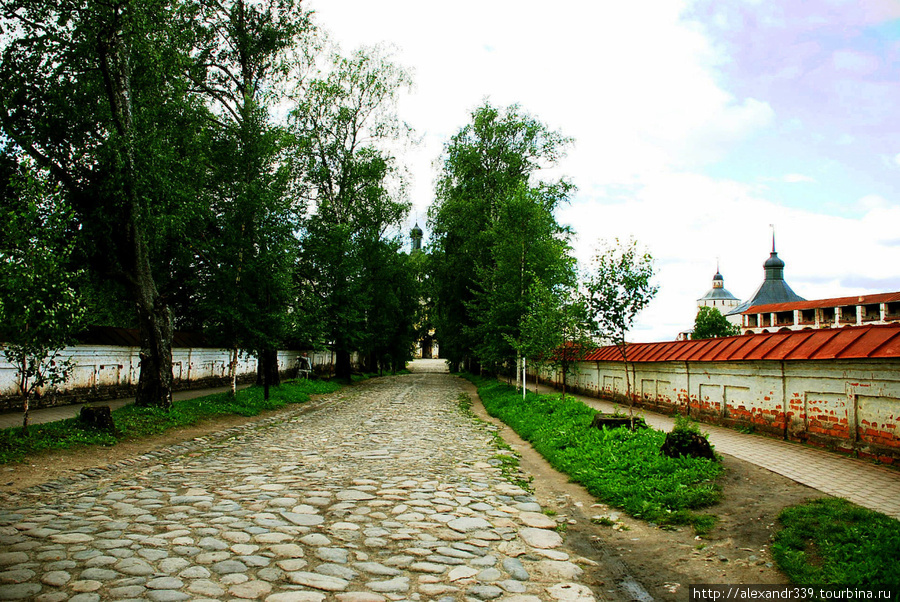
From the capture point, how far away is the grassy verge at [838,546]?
4152 millimetres

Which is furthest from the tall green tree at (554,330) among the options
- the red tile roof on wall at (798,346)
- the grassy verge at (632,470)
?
the grassy verge at (632,470)

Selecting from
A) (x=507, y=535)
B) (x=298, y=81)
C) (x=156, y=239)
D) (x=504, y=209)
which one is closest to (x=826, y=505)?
(x=507, y=535)

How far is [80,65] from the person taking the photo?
1303 centimetres

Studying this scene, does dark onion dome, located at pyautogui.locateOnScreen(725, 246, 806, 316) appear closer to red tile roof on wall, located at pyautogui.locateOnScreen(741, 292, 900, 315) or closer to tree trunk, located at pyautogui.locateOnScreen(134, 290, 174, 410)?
red tile roof on wall, located at pyautogui.locateOnScreen(741, 292, 900, 315)

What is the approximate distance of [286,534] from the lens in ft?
17.8

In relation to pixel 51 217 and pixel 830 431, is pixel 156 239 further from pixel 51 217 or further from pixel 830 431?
pixel 830 431

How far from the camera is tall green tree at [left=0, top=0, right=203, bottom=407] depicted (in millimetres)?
12258

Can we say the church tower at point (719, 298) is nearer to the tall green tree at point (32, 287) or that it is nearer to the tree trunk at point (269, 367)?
the tree trunk at point (269, 367)

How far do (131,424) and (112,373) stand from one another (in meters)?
7.86

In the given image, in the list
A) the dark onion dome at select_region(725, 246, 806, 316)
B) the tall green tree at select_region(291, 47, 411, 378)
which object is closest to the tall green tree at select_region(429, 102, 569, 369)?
the tall green tree at select_region(291, 47, 411, 378)

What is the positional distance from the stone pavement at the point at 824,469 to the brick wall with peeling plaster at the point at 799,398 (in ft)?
1.01

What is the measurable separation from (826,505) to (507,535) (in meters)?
3.29

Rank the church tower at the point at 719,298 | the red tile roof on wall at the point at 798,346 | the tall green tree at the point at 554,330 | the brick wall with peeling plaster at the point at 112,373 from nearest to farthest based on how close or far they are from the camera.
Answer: the red tile roof on wall at the point at 798,346
the brick wall with peeling plaster at the point at 112,373
the tall green tree at the point at 554,330
the church tower at the point at 719,298

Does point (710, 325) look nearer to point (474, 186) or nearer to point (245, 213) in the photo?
point (474, 186)
